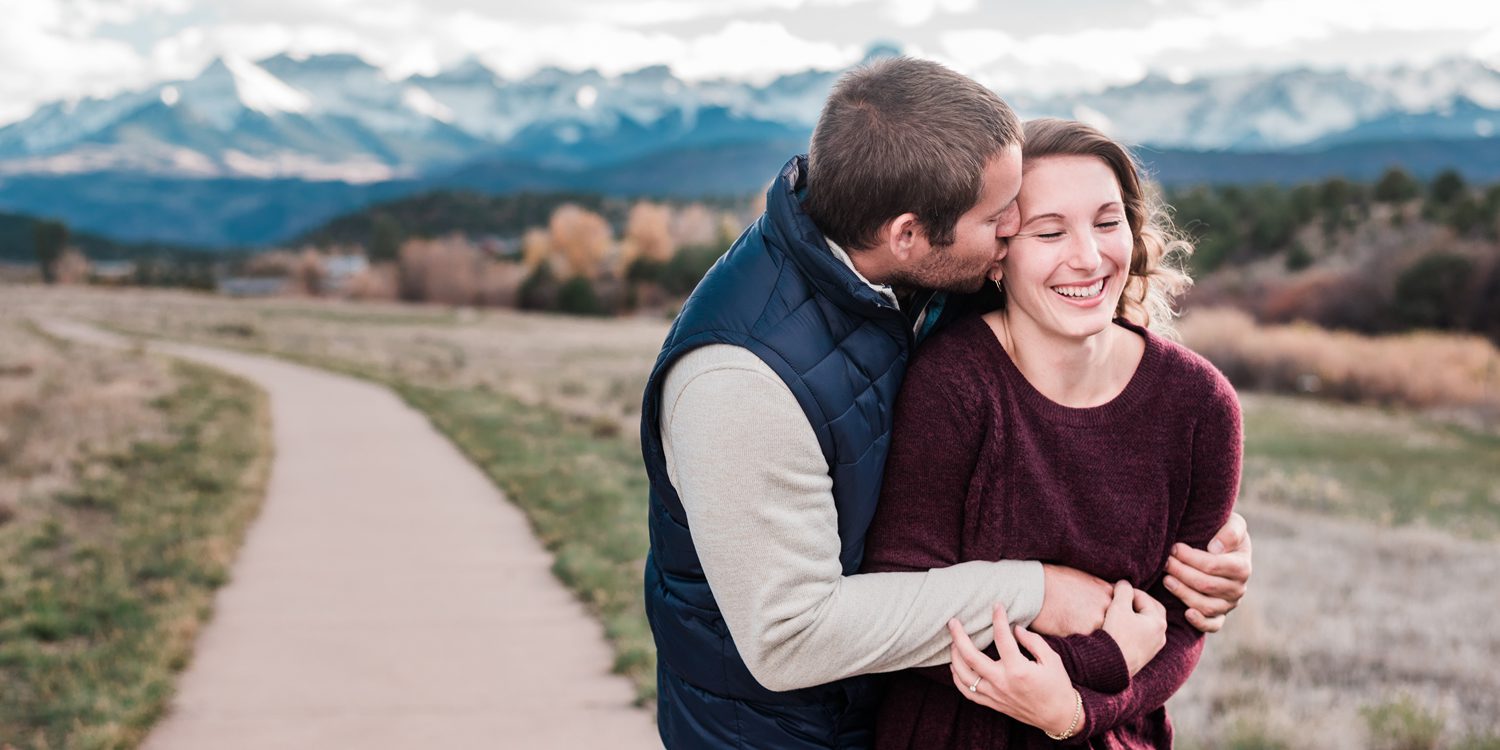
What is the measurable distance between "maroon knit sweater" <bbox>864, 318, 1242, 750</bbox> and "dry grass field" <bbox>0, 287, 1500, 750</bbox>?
2605 mm

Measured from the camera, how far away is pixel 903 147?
1743 mm

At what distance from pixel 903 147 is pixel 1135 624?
935 millimetres

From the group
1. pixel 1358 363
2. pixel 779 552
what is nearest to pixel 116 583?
pixel 779 552

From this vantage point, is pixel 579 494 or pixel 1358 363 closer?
pixel 579 494

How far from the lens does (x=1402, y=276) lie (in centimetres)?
3409

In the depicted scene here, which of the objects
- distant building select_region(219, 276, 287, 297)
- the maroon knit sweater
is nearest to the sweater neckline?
the maroon knit sweater

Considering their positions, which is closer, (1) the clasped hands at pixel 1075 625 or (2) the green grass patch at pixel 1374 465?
(1) the clasped hands at pixel 1075 625

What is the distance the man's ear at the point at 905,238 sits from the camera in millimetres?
1816

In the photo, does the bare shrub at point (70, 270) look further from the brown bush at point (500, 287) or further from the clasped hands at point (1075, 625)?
the clasped hands at point (1075, 625)

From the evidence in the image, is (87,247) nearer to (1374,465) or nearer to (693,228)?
(693,228)

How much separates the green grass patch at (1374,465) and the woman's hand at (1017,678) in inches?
428

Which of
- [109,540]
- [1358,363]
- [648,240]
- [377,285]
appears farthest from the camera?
[648,240]

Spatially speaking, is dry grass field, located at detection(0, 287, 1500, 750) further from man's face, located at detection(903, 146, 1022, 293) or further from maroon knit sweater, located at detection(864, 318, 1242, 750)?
man's face, located at detection(903, 146, 1022, 293)

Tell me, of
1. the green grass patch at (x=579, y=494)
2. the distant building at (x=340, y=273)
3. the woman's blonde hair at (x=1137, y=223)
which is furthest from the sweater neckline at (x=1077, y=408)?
the distant building at (x=340, y=273)
